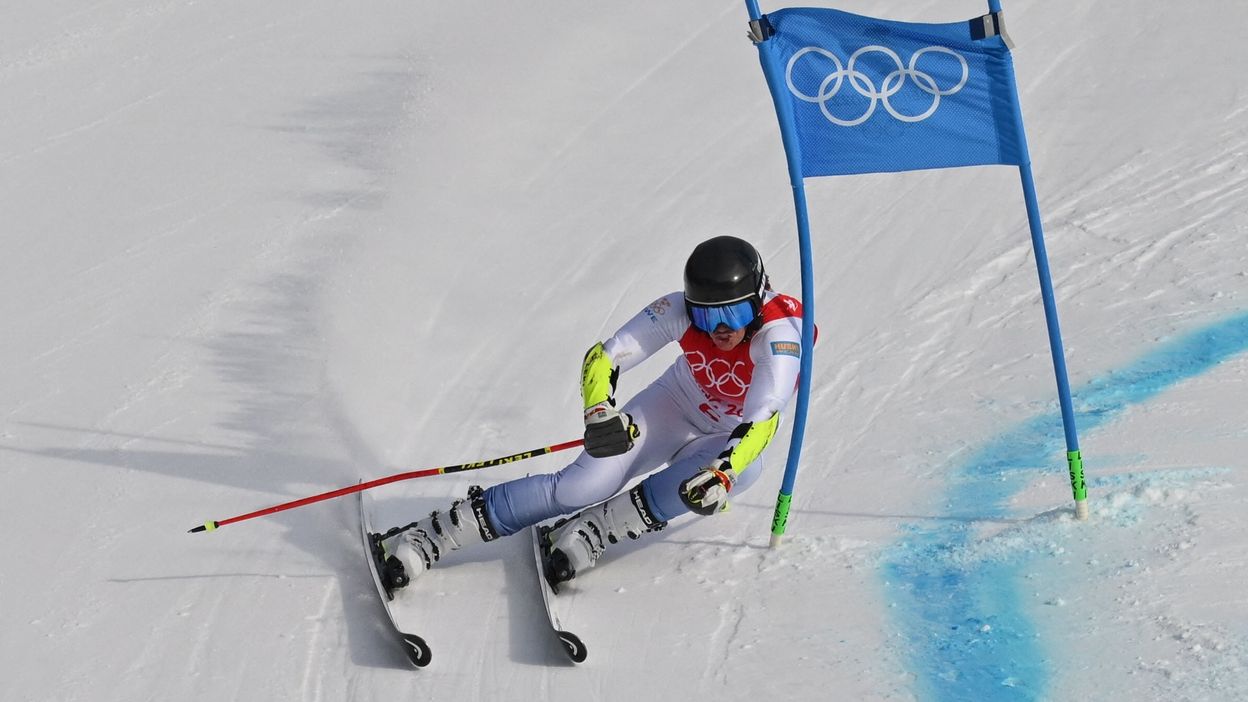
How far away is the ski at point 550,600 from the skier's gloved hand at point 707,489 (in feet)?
2.23

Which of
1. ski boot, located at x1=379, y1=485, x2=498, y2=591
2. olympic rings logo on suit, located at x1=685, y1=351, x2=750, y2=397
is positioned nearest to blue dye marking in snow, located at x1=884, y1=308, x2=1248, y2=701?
olympic rings logo on suit, located at x1=685, y1=351, x2=750, y2=397

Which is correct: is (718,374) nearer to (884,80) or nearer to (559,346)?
(884,80)

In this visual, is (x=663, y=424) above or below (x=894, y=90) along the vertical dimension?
below

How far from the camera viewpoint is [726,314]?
5.62 m

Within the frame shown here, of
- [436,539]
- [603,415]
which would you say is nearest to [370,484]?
[436,539]

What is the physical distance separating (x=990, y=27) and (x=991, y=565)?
2.12m

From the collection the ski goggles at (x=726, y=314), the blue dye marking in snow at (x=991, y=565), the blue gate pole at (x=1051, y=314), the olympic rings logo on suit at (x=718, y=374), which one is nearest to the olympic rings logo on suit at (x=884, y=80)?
the blue gate pole at (x=1051, y=314)

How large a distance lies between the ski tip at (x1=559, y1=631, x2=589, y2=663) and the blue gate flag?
1958 mm

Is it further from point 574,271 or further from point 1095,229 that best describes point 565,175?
point 1095,229

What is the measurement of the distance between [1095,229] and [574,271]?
10.3 feet

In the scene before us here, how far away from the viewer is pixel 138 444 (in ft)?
23.7

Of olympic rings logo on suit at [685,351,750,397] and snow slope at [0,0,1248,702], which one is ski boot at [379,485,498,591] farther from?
olympic rings logo on suit at [685,351,750,397]

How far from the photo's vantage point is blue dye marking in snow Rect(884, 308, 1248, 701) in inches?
203

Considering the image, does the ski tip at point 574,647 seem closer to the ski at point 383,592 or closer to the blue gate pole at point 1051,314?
the ski at point 383,592
